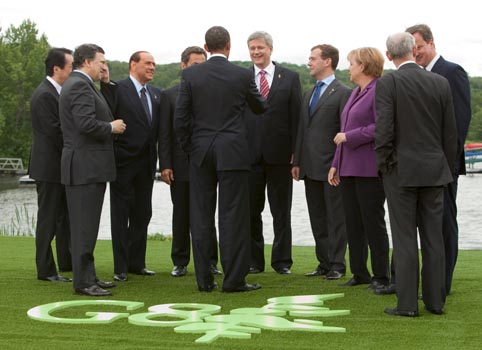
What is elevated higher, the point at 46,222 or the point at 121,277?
the point at 46,222

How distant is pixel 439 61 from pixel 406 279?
1849 millimetres

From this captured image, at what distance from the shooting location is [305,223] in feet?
85.7

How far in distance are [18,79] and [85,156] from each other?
64.2 meters

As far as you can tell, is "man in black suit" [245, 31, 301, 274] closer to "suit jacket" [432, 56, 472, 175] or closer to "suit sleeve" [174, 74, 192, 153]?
"suit sleeve" [174, 74, 192, 153]

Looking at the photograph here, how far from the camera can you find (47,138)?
786 centimetres

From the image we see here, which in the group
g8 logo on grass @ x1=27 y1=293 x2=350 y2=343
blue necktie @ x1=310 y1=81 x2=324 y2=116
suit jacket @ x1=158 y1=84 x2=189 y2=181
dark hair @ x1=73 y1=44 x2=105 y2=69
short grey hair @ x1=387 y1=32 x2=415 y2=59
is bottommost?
g8 logo on grass @ x1=27 y1=293 x2=350 y2=343

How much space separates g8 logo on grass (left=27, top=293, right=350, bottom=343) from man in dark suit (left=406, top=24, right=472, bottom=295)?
1.09 metres

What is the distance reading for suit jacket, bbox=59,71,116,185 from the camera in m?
6.83

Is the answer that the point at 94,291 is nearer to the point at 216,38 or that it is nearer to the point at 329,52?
the point at 216,38

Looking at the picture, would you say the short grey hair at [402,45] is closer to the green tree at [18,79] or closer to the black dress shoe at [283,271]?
the black dress shoe at [283,271]

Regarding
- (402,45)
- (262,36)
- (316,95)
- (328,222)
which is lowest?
(328,222)

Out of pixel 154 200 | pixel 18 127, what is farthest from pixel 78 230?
pixel 18 127

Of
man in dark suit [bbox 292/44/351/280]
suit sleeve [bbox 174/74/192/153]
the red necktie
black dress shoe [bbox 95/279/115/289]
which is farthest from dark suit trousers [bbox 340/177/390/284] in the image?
black dress shoe [bbox 95/279/115/289]

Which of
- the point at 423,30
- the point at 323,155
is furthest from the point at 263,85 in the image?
the point at 423,30
